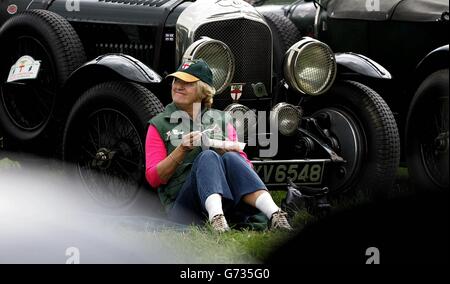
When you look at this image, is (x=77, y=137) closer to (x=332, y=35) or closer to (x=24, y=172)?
(x=24, y=172)

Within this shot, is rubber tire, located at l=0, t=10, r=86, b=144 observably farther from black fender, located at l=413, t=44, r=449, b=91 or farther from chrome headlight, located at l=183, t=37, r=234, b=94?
black fender, located at l=413, t=44, r=449, b=91

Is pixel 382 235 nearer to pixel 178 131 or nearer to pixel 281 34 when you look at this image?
pixel 178 131

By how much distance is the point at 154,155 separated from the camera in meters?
4.11

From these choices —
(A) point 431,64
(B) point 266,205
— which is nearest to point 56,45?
(B) point 266,205

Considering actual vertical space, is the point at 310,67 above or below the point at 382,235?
below

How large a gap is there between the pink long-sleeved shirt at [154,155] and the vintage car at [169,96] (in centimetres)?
42

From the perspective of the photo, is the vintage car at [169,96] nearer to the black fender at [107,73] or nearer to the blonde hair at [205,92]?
the black fender at [107,73]

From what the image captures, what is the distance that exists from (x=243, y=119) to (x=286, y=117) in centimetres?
28

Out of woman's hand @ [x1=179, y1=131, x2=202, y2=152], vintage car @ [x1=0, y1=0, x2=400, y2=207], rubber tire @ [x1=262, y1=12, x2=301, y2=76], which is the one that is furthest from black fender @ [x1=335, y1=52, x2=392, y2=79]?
woman's hand @ [x1=179, y1=131, x2=202, y2=152]

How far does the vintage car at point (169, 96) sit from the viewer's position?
189 inches

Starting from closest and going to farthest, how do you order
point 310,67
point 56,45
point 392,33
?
point 310,67, point 56,45, point 392,33
